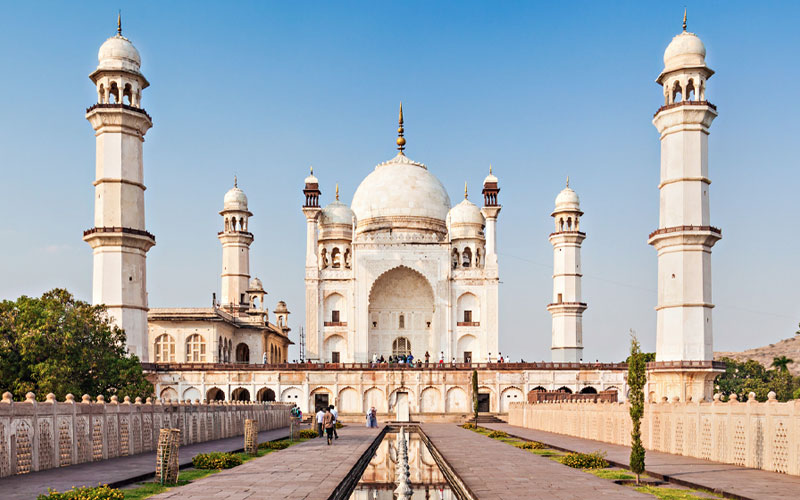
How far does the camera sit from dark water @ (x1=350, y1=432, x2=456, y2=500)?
47.8ft

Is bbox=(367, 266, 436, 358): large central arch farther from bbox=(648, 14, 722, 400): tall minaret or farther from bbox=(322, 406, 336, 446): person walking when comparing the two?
bbox=(322, 406, 336, 446): person walking

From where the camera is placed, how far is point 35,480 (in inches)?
516

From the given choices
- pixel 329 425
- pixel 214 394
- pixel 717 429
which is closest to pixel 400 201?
pixel 214 394

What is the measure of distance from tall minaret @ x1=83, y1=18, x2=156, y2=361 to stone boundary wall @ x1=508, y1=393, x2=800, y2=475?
21609mm

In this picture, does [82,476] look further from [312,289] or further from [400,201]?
[400,201]

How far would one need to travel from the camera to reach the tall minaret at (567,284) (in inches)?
2117

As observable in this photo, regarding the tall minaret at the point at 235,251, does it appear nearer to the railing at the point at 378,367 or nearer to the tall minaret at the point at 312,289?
the tall minaret at the point at 312,289

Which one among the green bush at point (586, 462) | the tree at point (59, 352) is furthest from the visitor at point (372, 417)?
the green bush at point (586, 462)

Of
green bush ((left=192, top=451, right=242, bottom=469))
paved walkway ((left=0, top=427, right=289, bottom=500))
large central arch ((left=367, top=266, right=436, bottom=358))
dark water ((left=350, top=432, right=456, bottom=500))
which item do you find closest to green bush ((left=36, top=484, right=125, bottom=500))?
paved walkway ((left=0, top=427, right=289, bottom=500))

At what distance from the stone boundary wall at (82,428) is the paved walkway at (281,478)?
283 centimetres

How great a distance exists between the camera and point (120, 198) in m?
39.6

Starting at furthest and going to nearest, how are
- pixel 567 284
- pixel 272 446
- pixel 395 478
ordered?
1. pixel 567 284
2. pixel 272 446
3. pixel 395 478

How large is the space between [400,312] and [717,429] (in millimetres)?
37190

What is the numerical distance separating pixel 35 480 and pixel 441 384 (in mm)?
33161
